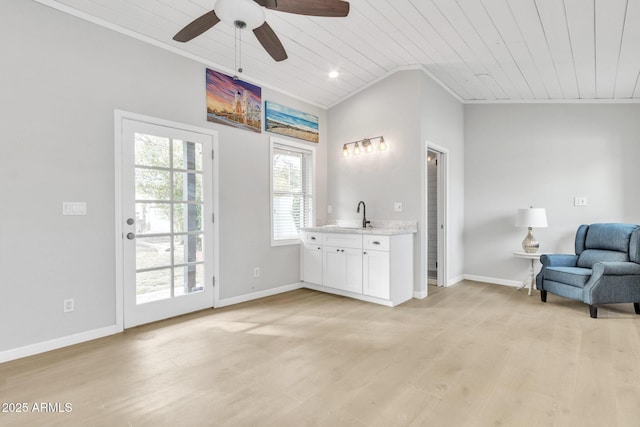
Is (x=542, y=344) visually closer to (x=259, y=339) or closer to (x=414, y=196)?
(x=414, y=196)

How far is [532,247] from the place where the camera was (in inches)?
180

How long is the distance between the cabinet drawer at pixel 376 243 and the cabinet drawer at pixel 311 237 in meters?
0.79

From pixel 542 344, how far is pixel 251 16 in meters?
3.46

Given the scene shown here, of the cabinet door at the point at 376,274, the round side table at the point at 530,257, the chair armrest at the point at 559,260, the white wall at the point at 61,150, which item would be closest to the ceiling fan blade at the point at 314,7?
the white wall at the point at 61,150

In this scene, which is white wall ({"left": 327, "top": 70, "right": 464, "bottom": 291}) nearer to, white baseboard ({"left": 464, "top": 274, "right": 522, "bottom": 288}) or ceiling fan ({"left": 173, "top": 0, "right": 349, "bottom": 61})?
white baseboard ({"left": 464, "top": 274, "right": 522, "bottom": 288})

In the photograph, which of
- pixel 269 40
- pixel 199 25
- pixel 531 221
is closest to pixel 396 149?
pixel 531 221

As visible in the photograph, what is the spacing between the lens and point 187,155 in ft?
11.8

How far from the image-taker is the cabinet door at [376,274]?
387cm

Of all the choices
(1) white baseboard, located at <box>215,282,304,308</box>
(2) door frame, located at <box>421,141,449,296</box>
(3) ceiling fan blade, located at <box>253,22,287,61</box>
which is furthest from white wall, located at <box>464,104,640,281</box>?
(3) ceiling fan blade, located at <box>253,22,287,61</box>

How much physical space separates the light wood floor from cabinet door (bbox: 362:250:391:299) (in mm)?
366

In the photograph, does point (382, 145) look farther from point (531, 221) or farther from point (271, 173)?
point (531, 221)

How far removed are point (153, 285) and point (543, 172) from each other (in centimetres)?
543

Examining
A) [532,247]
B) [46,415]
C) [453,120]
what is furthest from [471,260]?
[46,415]

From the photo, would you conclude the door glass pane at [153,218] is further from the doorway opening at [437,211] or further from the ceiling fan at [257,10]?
the doorway opening at [437,211]
